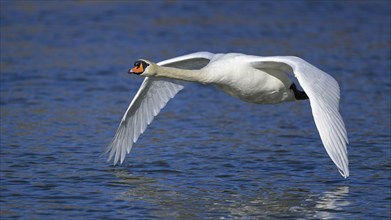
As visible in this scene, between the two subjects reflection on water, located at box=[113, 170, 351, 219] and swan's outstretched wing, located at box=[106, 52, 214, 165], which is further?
swan's outstretched wing, located at box=[106, 52, 214, 165]

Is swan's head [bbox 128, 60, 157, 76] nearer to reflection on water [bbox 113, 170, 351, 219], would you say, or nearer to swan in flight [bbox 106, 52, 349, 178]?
swan in flight [bbox 106, 52, 349, 178]

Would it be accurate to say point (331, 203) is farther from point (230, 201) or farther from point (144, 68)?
point (144, 68)

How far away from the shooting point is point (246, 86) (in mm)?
9969

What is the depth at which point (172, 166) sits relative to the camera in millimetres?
10805

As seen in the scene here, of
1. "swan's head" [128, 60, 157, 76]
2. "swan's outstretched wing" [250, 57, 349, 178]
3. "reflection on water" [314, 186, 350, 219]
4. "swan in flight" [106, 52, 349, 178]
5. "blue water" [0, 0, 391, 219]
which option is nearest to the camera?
"swan's outstretched wing" [250, 57, 349, 178]

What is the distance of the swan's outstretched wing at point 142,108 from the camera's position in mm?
10953

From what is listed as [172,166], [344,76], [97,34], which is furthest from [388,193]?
[97,34]

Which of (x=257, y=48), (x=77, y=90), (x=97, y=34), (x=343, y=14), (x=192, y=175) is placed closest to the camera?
(x=192, y=175)

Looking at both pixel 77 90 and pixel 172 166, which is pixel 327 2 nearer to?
pixel 77 90

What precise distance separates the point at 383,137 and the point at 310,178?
236 cm

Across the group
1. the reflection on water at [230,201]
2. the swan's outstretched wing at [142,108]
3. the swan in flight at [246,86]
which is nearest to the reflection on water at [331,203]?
the reflection on water at [230,201]

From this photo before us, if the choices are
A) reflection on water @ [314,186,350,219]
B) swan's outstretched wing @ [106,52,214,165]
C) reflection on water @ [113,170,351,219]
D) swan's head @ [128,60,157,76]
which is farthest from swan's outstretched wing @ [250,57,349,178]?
swan's outstretched wing @ [106,52,214,165]

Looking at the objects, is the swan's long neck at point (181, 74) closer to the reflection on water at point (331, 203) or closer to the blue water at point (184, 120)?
the blue water at point (184, 120)

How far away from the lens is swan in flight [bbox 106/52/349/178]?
324 inches
